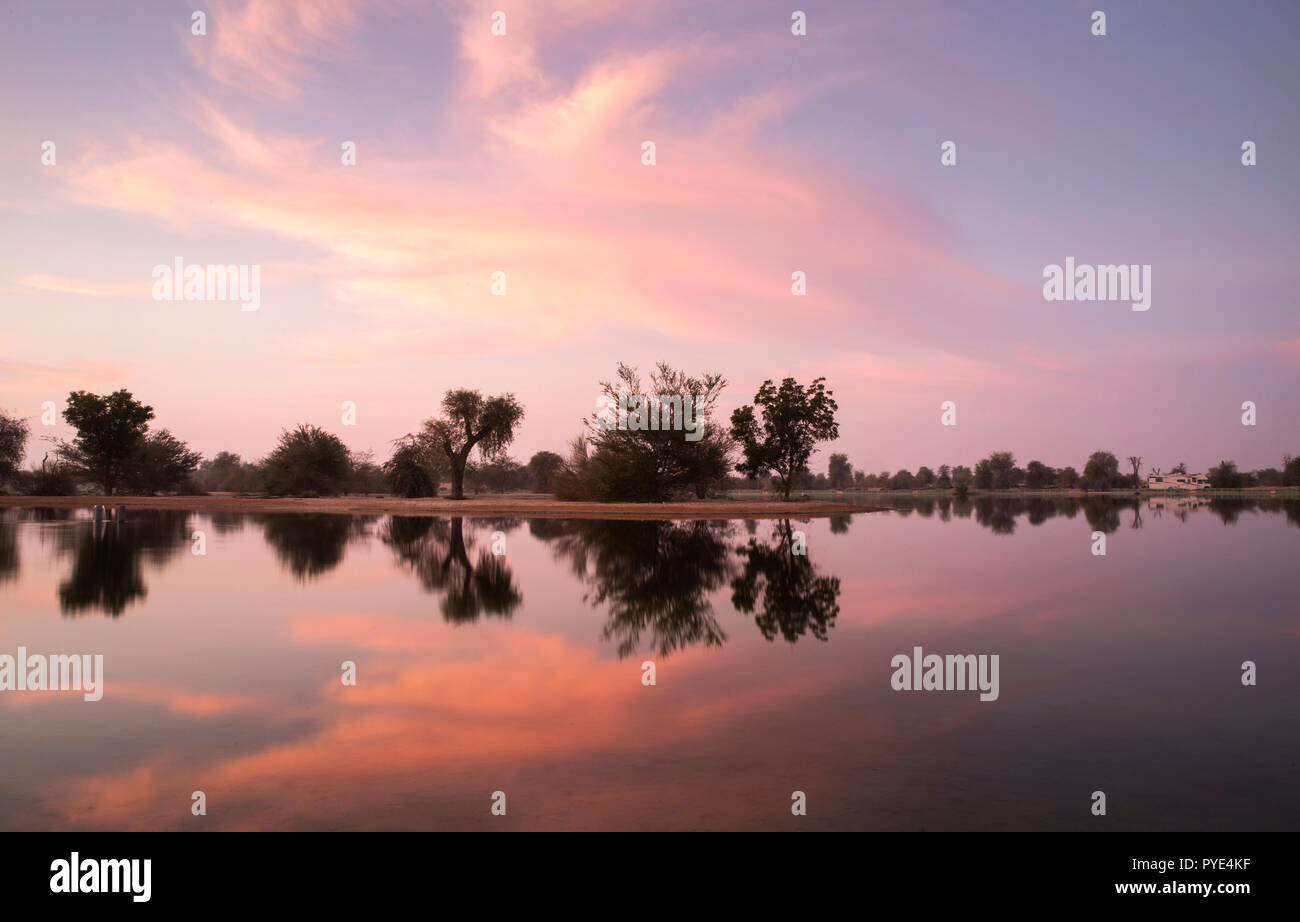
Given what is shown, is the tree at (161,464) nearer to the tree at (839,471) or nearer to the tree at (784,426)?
the tree at (784,426)

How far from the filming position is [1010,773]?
5.23 metres

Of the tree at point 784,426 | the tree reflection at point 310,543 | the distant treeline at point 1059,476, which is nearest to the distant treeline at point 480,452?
the tree at point 784,426

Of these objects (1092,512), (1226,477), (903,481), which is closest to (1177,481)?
(1226,477)

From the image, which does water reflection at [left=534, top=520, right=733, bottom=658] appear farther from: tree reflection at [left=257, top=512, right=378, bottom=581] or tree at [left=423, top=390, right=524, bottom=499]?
tree at [left=423, top=390, right=524, bottom=499]

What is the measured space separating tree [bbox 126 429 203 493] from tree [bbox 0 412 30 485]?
352 inches

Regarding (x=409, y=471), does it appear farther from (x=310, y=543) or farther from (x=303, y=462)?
(x=310, y=543)

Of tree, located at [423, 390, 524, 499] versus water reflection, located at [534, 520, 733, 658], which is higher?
tree, located at [423, 390, 524, 499]

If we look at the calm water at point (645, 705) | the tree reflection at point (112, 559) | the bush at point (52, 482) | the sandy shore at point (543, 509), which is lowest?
the calm water at point (645, 705)

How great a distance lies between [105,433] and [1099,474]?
155851 millimetres

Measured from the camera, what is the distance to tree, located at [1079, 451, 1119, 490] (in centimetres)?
14725

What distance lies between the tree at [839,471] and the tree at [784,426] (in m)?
128

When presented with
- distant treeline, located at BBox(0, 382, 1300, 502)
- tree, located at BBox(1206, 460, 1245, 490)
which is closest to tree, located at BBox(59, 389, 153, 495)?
distant treeline, located at BBox(0, 382, 1300, 502)

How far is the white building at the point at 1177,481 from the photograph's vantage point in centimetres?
15100

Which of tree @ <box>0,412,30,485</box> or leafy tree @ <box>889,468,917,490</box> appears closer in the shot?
tree @ <box>0,412,30,485</box>
